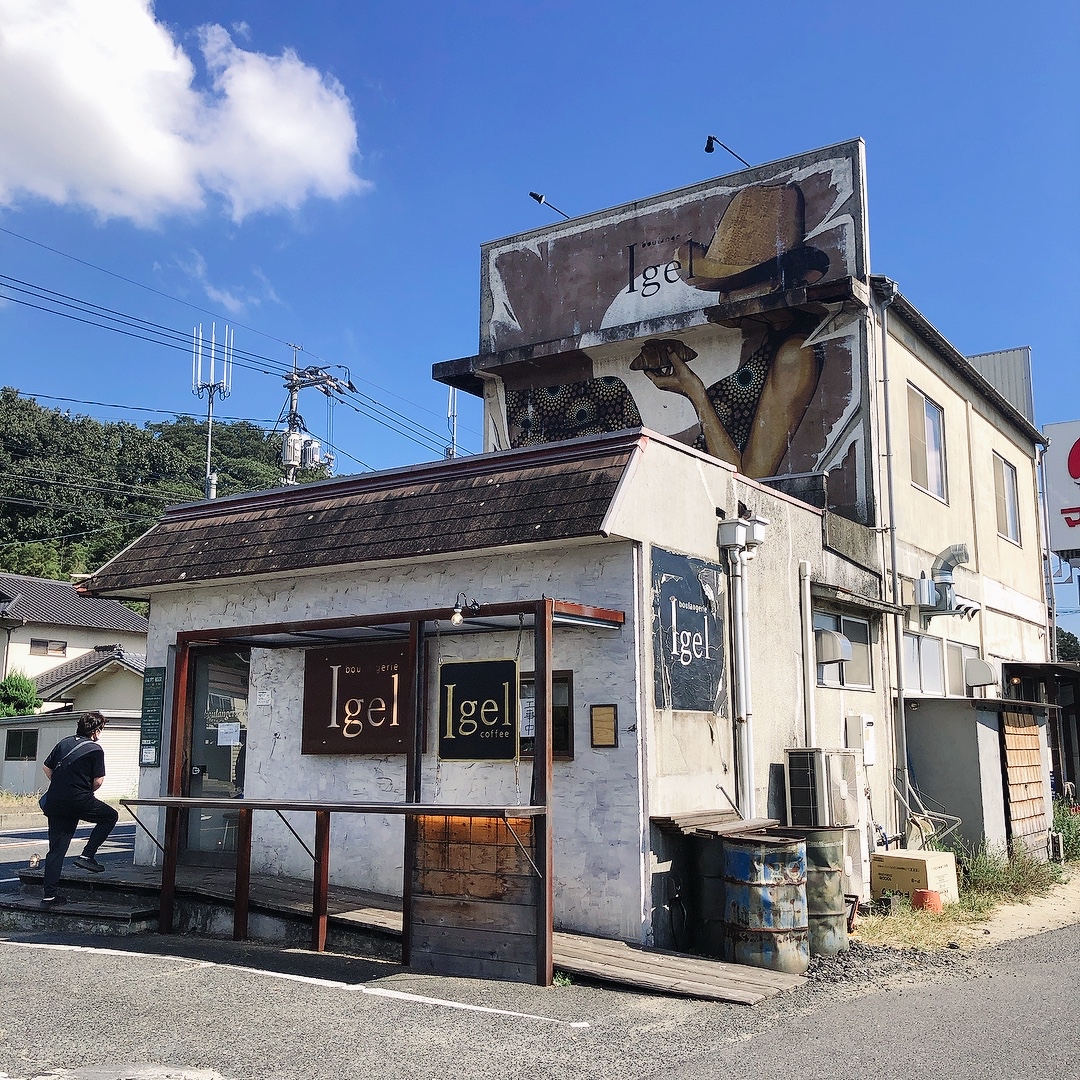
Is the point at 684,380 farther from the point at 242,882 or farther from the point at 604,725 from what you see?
the point at 242,882

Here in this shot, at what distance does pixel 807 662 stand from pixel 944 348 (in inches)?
266

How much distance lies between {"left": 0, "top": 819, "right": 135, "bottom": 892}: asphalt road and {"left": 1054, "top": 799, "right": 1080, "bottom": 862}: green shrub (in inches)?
515

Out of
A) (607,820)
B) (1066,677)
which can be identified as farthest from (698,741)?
(1066,677)

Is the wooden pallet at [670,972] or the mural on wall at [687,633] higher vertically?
the mural on wall at [687,633]

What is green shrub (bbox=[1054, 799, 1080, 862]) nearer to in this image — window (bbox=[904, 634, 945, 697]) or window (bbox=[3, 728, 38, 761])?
window (bbox=[904, 634, 945, 697])

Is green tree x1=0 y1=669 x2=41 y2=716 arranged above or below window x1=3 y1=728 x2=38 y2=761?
above

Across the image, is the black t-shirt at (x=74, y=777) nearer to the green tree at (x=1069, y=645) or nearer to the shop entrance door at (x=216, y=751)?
the shop entrance door at (x=216, y=751)

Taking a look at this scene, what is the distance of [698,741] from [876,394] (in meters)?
6.28

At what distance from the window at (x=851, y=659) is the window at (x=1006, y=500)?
6.56m

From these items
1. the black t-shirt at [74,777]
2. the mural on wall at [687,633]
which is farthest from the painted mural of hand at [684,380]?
the black t-shirt at [74,777]

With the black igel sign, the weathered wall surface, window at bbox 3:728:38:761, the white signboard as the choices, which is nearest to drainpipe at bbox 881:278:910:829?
the weathered wall surface

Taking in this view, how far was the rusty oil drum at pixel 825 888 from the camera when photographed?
8836mm

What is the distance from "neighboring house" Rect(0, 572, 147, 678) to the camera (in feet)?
125

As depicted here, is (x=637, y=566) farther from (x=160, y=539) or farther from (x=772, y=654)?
(x=160, y=539)
